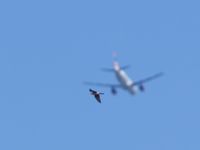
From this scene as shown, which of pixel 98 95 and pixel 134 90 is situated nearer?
pixel 134 90

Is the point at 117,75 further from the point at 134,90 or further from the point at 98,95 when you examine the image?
the point at 98,95

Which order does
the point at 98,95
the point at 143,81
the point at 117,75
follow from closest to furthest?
the point at 143,81, the point at 117,75, the point at 98,95

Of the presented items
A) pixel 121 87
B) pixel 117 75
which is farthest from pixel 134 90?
pixel 117 75

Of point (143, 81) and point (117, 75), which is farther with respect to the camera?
point (117, 75)

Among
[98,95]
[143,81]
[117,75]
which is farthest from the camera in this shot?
[98,95]

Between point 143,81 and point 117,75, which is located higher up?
point 117,75

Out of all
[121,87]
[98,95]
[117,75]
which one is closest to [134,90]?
[121,87]

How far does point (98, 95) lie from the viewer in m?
169

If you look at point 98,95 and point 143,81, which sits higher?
point 98,95

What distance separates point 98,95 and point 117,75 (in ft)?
133

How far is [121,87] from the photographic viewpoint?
394ft

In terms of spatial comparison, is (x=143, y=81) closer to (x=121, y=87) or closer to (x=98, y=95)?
(x=121, y=87)

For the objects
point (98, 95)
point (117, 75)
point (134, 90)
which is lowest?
point (134, 90)

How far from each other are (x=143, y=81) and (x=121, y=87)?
6.21 metres
